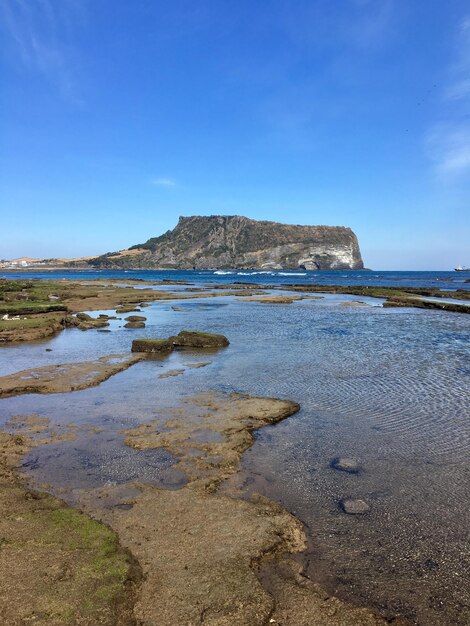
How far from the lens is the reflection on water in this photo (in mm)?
6973

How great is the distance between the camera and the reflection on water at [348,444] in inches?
275

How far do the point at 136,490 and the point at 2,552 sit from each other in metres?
2.91

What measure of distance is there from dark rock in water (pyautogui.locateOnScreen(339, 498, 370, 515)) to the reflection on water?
0.13 meters

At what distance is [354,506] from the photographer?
29.0ft

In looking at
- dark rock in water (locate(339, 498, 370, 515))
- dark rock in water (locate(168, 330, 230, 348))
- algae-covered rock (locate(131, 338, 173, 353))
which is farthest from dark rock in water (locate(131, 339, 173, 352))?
dark rock in water (locate(339, 498, 370, 515))

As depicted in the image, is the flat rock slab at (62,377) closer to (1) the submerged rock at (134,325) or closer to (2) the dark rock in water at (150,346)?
(2) the dark rock in water at (150,346)

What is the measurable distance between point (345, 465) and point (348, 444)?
1398 millimetres

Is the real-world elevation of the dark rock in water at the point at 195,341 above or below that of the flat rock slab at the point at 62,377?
above

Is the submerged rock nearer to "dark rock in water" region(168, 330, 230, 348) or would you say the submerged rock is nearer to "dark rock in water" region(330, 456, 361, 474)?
"dark rock in water" region(168, 330, 230, 348)

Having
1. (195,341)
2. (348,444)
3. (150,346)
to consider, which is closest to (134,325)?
(195,341)

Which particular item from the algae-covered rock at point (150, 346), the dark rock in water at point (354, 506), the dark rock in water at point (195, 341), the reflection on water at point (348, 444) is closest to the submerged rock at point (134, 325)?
the reflection on water at point (348, 444)

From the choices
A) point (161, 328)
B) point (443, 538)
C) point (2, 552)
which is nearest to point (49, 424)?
point (2, 552)

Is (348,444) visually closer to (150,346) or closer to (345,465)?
(345,465)

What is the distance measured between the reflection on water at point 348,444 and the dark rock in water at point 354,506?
134mm
